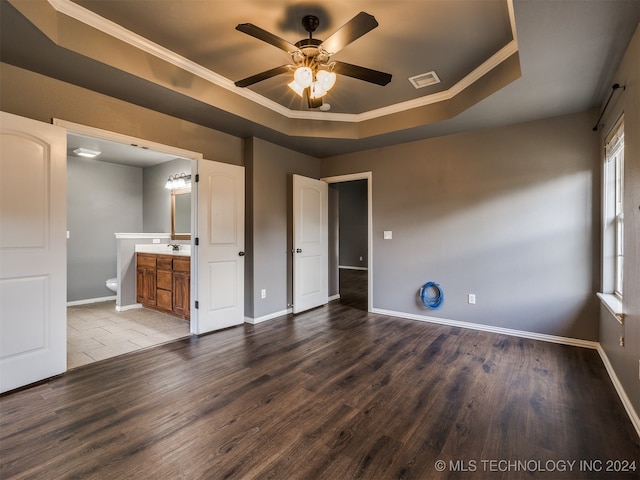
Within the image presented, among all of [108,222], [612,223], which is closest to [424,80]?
[612,223]

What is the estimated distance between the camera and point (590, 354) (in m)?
2.95

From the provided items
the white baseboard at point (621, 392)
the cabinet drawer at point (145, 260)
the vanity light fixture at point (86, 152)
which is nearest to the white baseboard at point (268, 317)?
the cabinet drawer at point (145, 260)

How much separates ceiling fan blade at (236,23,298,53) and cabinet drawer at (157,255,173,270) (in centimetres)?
323

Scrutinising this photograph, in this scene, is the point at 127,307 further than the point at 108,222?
No

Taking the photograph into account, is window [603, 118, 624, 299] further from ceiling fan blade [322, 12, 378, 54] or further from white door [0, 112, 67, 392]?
white door [0, 112, 67, 392]

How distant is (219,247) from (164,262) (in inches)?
46.6

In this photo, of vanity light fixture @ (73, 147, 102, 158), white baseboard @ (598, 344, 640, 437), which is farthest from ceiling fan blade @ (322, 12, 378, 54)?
vanity light fixture @ (73, 147, 102, 158)

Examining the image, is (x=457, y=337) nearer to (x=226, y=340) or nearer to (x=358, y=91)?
(x=226, y=340)

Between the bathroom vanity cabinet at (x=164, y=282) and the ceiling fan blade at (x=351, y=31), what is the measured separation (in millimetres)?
3062

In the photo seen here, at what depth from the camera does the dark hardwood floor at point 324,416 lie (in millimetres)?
1556

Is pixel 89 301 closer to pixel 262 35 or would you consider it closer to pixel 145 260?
pixel 145 260

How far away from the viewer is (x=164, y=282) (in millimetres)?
4336

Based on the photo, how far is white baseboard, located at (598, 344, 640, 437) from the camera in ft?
6.04

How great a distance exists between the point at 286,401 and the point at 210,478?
75cm
